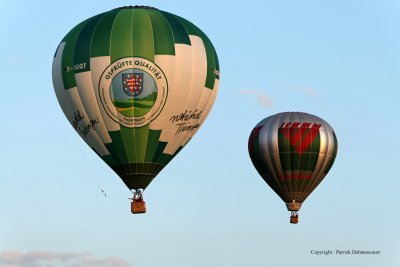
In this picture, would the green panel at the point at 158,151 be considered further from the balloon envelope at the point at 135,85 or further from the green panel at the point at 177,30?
the green panel at the point at 177,30

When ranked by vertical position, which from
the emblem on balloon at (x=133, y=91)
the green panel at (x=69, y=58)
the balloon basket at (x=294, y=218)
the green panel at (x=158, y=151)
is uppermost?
the green panel at (x=69, y=58)

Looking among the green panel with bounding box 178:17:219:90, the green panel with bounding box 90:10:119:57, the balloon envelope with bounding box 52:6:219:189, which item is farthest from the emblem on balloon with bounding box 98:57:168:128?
the green panel with bounding box 178:17:219:90

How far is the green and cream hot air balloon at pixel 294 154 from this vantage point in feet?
220

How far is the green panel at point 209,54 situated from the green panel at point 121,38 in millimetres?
2756

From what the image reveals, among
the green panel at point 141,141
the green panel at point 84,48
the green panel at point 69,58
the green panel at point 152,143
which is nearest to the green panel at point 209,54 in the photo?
the green panel at point 152,143

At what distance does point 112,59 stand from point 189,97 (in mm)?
3849

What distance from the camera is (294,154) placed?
67.2 m

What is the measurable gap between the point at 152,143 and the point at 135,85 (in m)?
2.83

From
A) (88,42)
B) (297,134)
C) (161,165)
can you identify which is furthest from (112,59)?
(297,134)

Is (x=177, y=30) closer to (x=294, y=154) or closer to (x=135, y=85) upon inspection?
(x=135, y=85)

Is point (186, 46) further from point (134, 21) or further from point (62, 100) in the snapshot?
point (62, 100)

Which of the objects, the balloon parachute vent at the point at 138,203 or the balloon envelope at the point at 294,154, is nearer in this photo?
the balloon parachute vent at the point at 138,203

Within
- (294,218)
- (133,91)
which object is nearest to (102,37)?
(133,91)

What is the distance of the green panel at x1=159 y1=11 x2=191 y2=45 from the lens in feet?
181
